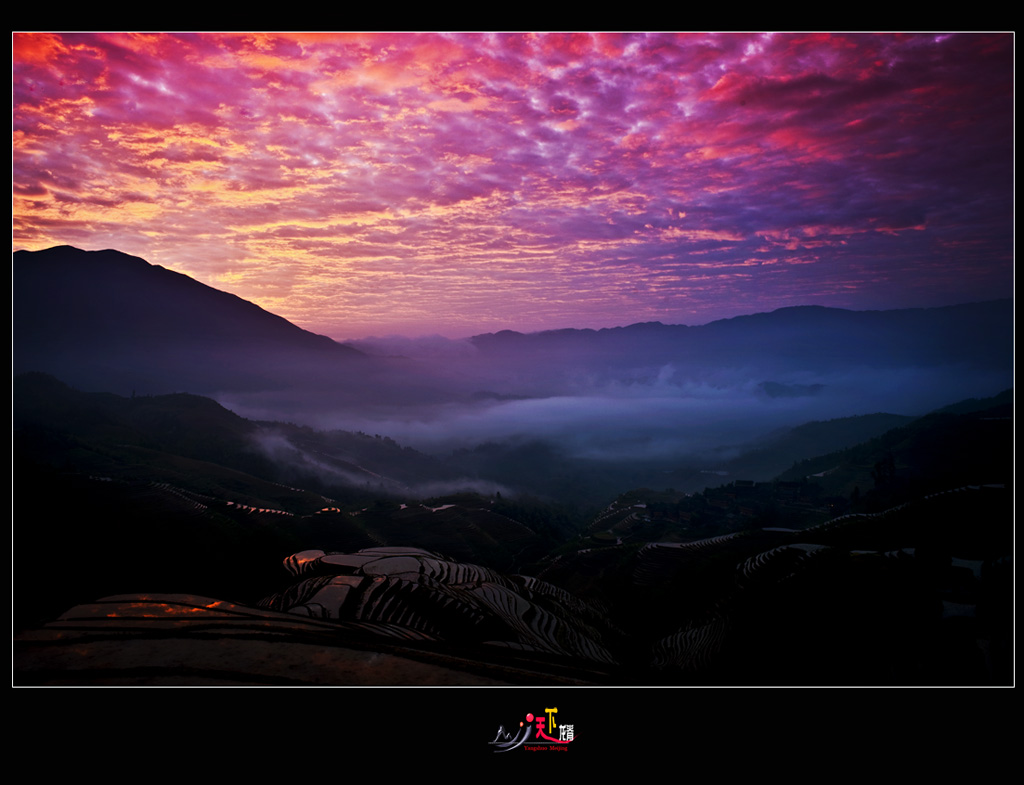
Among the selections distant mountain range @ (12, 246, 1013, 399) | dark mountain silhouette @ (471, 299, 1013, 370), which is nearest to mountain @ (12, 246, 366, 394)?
distant mountain range @ (12, 246, 1013, 399)

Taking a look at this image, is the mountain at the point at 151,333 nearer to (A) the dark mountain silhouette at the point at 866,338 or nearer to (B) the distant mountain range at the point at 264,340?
(B) the distant mountain range at the point at 264,340

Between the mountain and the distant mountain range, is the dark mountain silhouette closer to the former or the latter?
the distant mountain range

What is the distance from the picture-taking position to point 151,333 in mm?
38188

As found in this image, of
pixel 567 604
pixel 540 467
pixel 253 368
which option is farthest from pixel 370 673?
pixel 540 467

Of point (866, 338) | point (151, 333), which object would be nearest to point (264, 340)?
point (151, 333)

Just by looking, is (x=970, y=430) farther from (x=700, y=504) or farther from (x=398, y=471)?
(x=398, y=471)

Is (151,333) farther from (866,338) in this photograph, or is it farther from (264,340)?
(866,338)

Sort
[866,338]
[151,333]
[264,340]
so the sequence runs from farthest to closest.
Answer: [264,340] < [151,333] < [866,338]

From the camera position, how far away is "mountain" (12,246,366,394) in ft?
84.3

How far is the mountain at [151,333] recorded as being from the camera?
25697mm

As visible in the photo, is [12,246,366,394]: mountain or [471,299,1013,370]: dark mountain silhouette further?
[12,246,366,394]: mountain

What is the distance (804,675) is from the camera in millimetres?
5930

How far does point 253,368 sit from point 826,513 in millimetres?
51315

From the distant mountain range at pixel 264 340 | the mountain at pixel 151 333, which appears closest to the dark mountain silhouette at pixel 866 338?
the distant mountain range at pixel 264 340
